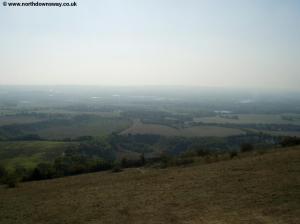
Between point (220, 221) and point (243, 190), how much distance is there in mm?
4343

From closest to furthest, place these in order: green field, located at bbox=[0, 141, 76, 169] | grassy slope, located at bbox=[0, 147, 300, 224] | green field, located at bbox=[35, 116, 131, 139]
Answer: grassy slope, located at bbox=[0, 147, 300, 224] → green field, located at bbox=[0, 141, 76, 169] → green field, located at bbox=[35, 116, 131, 139]

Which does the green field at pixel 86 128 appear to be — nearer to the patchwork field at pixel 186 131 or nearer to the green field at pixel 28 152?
the patchwork field at pixel 186 131

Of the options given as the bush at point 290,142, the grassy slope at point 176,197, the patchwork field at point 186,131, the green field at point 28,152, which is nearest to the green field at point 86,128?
the patchwork field at point 186,131

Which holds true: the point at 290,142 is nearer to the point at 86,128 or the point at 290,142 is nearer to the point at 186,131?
the point at 186,131

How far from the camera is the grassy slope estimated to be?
14289mm

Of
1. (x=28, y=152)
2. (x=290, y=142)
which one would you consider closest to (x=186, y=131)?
(x=28, y=152)

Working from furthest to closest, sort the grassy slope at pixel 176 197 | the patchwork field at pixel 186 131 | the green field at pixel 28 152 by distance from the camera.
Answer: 1. the patchwork field at pixel 186 131
2. the green field at pixel 28 152
3. the grassy slope at pixel 176 197

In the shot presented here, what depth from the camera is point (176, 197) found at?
17.0m

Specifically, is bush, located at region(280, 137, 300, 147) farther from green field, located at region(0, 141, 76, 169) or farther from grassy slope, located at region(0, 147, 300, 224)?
green field, located at region(0, 141, 76, 169)

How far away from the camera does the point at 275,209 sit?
14.1m

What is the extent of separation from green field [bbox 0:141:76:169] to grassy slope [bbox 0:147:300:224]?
3788 cm

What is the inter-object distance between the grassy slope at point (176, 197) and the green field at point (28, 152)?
124 ft

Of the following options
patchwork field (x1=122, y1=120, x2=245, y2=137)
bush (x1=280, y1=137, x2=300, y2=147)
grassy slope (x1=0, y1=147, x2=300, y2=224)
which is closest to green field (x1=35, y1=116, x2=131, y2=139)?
patchwork field (x1=122, y1=120, x2=245, y2=137)

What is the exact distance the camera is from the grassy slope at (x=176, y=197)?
14289 mm
